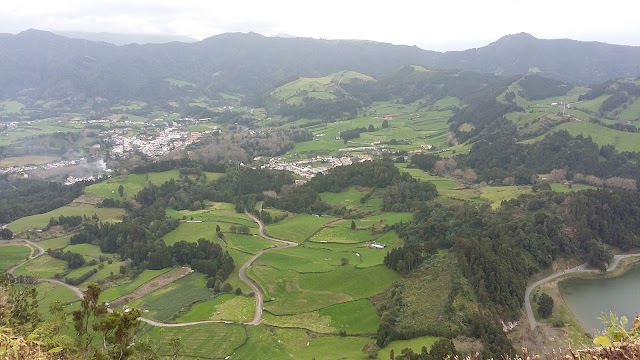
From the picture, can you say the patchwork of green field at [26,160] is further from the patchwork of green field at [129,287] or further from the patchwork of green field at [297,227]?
the patchwork of green field at [297,227]

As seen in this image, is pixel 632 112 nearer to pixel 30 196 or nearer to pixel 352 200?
pixel 352 200

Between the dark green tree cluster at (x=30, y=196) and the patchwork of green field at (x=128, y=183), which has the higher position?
the patchwork of green field at (x=128, y=183)

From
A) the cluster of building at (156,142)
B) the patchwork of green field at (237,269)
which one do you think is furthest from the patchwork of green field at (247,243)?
the cluster of building at (156,142)

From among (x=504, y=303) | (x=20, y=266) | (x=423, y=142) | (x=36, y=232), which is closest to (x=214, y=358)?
(x=504, y=303)

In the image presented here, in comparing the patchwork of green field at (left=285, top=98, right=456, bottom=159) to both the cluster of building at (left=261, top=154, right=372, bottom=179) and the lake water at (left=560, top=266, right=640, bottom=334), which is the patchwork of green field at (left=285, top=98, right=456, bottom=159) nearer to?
the cluster of building at (left=261, top=154, right=372, bottom=179)

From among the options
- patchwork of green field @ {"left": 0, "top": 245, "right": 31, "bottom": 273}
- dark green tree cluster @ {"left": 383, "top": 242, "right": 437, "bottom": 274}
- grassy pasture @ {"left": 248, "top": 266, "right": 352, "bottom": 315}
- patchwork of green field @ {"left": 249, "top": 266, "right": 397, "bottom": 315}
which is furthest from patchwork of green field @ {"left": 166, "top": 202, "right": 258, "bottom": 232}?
dark green tree cluster @ {"left": 383, "top": 242, "right": 437, "bottom": 274}

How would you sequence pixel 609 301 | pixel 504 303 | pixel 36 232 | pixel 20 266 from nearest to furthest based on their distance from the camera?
pixel 504 303
pixel 609 301
pixel 20 266
pixel 36 232

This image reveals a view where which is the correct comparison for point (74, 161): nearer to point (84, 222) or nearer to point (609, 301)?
point (84, 222)
